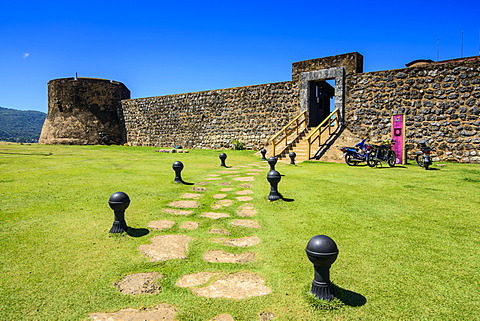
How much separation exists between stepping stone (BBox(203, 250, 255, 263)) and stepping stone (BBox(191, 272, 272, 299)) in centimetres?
31

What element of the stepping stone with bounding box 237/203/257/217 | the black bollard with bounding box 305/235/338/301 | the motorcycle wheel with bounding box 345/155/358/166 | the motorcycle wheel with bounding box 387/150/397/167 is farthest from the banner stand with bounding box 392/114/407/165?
the black bollard with bounding box 305/235/338/301

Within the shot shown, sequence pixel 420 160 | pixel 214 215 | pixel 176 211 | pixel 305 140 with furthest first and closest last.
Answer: pixel 305 140 < pixel 420 160 < pixel 176 211 < pixel 214 215

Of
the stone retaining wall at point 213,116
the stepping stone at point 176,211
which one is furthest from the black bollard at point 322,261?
the stone retaining wall at point 213,116

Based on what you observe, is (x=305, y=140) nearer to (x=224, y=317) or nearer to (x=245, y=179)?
(x=245, y=179)

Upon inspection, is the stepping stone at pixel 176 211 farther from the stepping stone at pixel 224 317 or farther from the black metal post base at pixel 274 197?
the stepping stone at pixel 224 317

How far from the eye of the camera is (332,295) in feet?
7.91

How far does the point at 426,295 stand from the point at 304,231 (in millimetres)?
1663

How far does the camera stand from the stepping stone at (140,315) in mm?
2131

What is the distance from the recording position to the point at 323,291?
2.41 m

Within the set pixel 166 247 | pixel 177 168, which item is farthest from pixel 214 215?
pixel 177 168

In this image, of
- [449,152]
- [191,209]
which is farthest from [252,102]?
[191,209]

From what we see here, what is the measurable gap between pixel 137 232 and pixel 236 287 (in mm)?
1794

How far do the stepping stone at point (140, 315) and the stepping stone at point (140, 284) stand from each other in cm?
25

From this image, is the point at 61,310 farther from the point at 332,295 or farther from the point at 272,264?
the point at 332,295
